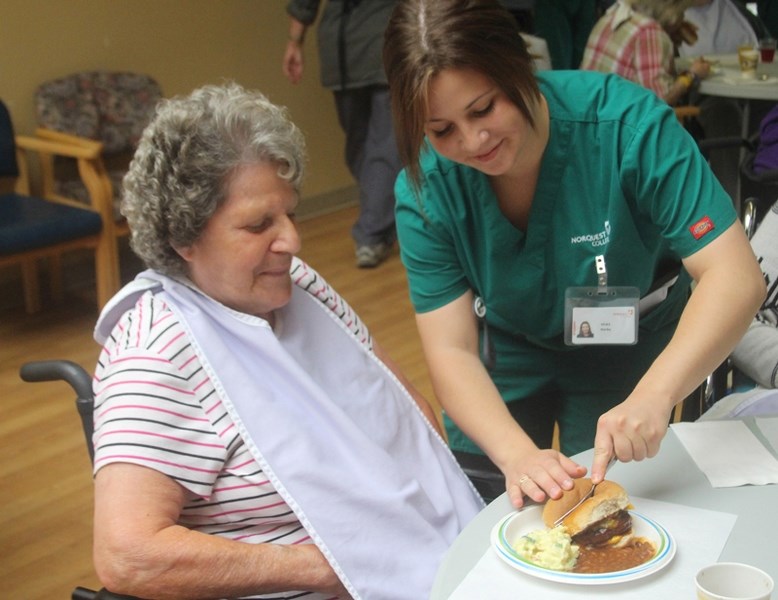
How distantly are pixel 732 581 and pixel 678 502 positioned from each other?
13.9 inches

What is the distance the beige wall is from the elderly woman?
3.44 meters

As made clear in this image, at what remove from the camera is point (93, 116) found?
15.8 ft

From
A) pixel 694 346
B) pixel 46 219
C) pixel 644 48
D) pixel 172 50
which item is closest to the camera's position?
pixel 694 346

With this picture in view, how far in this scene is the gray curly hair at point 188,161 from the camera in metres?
1.55

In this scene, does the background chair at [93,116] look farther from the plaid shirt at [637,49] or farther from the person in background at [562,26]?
the person in background at [562,26]

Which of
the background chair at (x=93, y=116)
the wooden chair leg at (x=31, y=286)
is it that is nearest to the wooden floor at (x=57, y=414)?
the wooden chair leg at (x=31, y=286)

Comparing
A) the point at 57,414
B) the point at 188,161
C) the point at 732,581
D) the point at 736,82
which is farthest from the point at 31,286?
the point at 732,581

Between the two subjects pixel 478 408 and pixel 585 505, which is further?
pixel 478 408

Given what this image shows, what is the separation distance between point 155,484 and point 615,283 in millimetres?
881

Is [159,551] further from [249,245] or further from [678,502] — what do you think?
[678,502]

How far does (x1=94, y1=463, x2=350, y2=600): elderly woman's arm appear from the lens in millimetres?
1383

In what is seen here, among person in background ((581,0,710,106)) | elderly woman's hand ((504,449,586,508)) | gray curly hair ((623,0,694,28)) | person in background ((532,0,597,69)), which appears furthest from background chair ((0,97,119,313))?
elderly woman's hand ((504,449,586,508))

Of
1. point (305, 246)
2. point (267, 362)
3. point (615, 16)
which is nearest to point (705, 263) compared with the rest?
point (267, 362)

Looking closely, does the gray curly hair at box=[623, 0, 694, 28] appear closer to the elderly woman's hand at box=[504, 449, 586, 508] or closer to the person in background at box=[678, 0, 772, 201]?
the person in background at box=[678, 0, 772, 201]
